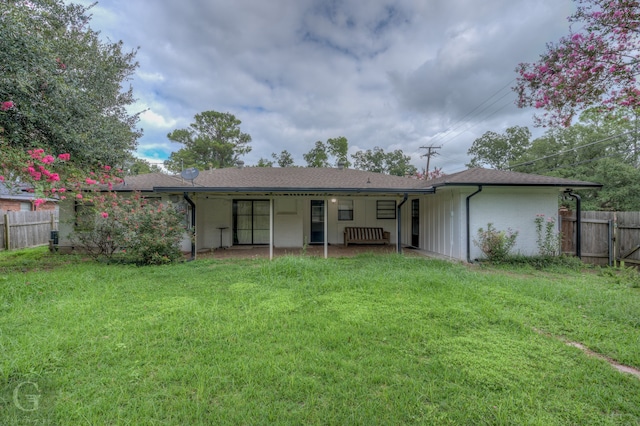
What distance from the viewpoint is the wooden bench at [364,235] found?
1109cm

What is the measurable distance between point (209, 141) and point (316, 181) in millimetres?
20320

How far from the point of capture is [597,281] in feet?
20.1

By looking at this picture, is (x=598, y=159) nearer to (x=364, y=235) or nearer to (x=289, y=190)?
(x=364, y=235)

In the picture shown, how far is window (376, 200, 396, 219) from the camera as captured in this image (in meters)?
12.2

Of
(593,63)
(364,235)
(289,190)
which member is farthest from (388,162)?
(593,63)

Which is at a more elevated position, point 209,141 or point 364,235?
point 209,141

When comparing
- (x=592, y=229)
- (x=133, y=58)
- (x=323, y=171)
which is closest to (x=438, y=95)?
(x=323, y=171)

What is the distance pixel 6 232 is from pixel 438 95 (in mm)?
20919

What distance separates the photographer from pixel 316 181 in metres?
10.7

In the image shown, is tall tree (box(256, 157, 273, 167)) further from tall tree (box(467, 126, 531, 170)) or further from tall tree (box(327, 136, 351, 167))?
tall tree (box(467, 126, 531, 170))

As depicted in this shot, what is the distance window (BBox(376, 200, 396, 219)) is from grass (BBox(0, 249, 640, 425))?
6.71 m

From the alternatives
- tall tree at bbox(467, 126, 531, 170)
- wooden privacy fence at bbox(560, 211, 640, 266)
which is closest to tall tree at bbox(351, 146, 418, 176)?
tall tree at bbox(467, 126, 531, 170)

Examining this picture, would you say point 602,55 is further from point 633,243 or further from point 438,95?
point 438,95

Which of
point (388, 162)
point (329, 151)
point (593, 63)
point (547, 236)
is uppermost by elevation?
point (329, 151)
